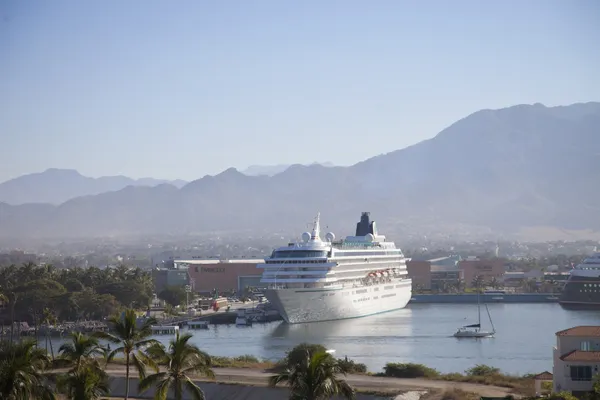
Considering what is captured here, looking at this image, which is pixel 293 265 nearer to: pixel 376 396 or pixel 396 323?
pixel 396 323

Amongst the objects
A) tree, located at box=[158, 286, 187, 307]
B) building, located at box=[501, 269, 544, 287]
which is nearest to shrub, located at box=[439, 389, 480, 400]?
tree, located at box=[158, 286, 187, 307]

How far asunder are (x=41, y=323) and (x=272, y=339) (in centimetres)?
1234

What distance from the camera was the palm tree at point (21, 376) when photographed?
15.1 m

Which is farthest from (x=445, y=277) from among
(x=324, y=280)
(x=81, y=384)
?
(x=81, y=384)

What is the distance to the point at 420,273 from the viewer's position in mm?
84688

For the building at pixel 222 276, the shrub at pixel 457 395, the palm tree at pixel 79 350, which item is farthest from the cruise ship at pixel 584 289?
the palm tree at pixel 79 350

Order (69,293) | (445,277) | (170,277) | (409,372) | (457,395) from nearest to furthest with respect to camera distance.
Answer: (457,395) < (409,372) < (69,293) < (170,277) < (445,277)

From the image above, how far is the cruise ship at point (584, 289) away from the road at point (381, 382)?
44458 millimetres

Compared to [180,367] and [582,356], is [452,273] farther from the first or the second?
[180,367]

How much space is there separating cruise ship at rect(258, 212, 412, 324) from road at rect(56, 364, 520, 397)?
20.7 metres

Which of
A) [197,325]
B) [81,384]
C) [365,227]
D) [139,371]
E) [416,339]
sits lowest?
[416,339]

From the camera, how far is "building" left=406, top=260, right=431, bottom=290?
275ft

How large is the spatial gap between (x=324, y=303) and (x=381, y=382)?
79.7 feet

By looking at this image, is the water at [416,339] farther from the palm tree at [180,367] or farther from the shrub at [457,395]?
the palm tree at [180,367]
